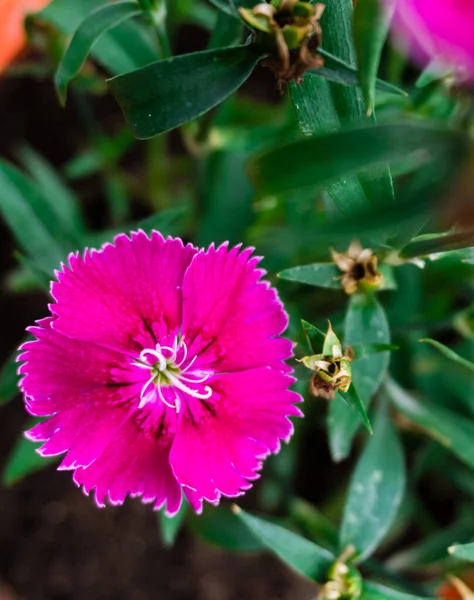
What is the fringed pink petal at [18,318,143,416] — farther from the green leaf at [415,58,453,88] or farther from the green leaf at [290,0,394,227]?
the green leaf at [415,58,453,88]

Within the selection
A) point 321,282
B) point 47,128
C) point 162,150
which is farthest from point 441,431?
point 47,128

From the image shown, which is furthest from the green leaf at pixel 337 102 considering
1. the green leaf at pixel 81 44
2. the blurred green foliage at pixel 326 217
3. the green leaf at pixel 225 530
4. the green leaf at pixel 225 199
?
the green leaf at pixel 225 530

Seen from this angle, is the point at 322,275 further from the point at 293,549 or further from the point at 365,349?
the point at 293,549

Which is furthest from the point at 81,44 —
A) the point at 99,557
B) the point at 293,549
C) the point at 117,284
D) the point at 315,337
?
the point at 99,557

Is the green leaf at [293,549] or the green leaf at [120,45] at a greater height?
the green leaf at [120,45]

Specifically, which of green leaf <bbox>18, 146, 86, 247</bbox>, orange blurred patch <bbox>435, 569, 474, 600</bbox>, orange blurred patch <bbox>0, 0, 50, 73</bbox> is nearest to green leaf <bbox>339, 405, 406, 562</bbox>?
orange blurred patch <bbox>435, 569, 474, 600</bbox>

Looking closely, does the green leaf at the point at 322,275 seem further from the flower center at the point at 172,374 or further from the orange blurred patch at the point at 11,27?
the orange blurred patch at the point at 11,27

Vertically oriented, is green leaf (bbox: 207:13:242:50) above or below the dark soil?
above
